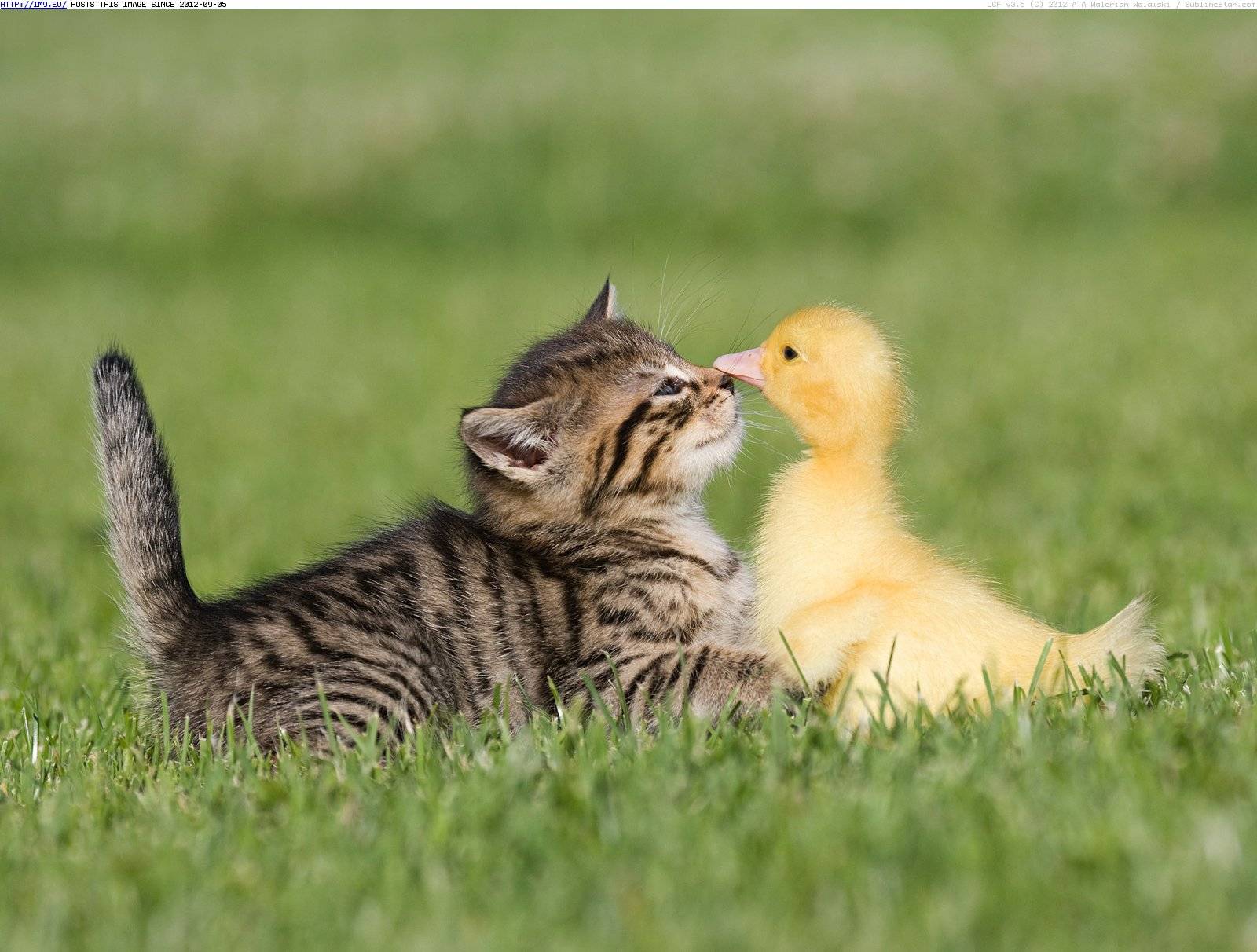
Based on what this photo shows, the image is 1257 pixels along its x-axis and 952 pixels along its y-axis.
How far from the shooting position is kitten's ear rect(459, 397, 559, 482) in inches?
155

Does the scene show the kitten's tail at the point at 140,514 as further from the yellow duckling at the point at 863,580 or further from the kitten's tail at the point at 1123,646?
the kitten's tail at the point at 1123,646

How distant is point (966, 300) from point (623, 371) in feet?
30.4

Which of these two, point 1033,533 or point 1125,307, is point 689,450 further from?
point 1125,307

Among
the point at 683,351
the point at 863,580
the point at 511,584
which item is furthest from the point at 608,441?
the point at 683,351

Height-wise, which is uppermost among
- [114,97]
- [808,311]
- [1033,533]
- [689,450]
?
[114,97]

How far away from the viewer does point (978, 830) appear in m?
2.53

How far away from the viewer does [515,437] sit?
4031mm

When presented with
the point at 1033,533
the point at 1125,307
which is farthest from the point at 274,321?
the point at 1033,533

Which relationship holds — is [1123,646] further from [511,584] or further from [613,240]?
[613,240]

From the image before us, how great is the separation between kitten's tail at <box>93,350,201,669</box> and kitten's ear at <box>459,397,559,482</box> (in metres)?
0.88

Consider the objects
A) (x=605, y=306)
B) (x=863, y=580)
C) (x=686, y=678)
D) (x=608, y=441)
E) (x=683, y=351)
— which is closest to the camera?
(x=863, y=580)

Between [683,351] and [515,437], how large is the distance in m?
8.00

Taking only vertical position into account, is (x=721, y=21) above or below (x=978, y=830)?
above

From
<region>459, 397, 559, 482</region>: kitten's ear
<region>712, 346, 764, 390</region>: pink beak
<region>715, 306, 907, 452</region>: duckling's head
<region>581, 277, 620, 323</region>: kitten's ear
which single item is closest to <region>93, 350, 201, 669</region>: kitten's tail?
<region>459, 397, 559, 482</region>: kitten's ear
